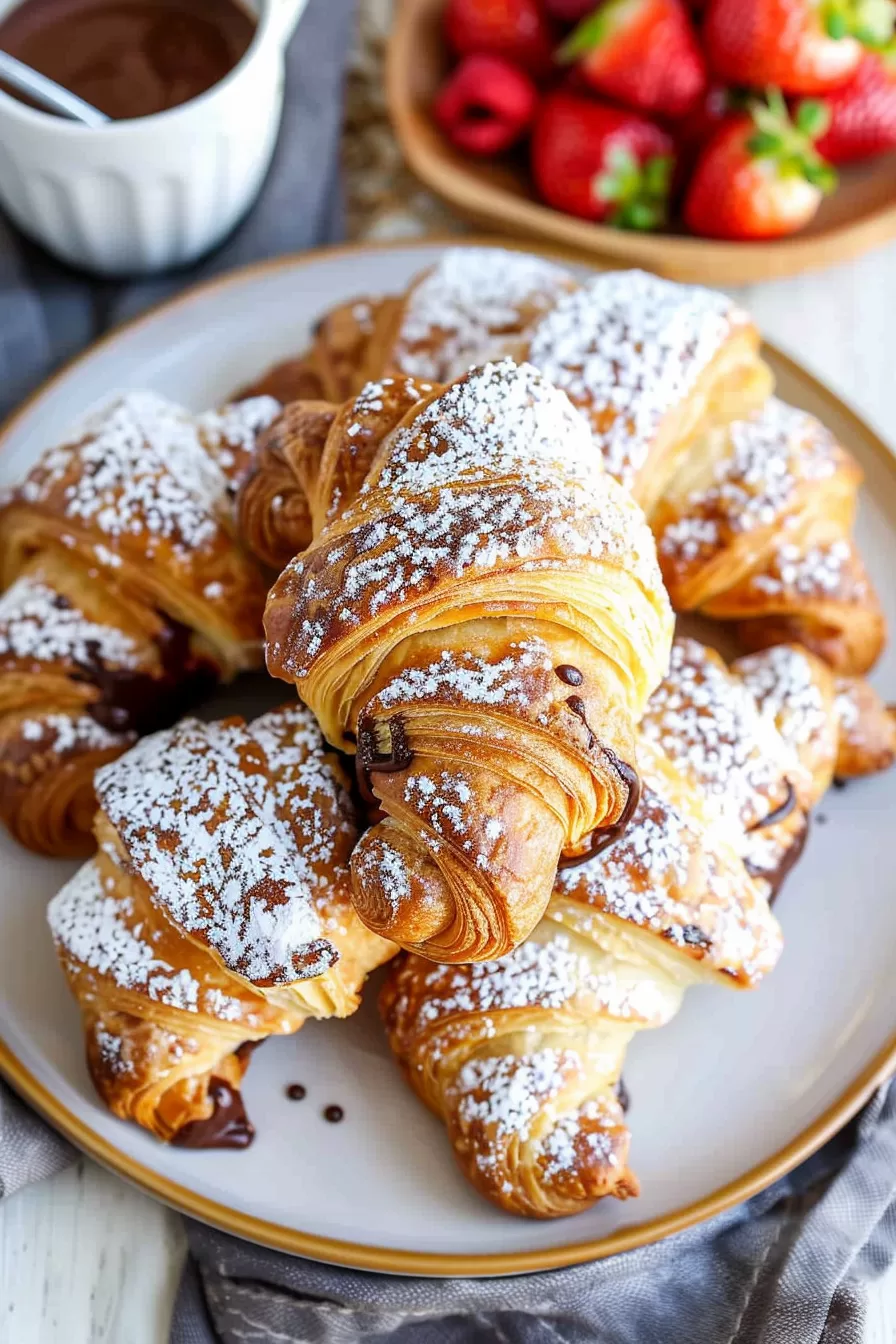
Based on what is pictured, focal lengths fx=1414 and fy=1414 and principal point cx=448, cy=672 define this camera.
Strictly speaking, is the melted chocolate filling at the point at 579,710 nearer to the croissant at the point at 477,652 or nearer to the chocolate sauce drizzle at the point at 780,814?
the croissant at the point at 477,652

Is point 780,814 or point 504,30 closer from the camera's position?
point 780,814

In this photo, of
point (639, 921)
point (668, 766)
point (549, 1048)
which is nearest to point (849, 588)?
point (668, 766)

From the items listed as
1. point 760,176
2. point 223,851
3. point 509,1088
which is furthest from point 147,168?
point 509,1088

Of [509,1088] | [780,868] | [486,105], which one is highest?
[486,105]

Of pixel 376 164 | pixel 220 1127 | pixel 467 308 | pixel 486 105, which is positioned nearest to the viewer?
pixel 220 1127

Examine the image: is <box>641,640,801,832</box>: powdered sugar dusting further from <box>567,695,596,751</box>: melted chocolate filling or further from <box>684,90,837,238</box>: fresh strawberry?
<box>684,90,837,238</box>: fresh strawberry

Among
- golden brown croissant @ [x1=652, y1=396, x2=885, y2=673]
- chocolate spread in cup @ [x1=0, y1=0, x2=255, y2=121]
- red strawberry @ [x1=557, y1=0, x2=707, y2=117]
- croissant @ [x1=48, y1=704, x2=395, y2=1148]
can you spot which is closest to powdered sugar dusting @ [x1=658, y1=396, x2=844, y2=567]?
golden brown croissant @ [x1=652, y1=396, x2=885, y2=673]

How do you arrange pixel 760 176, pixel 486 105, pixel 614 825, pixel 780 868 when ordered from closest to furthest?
1. pixel 614 825
2. pixel 780 868
3. pixel 760 176
4. pixel 486 105

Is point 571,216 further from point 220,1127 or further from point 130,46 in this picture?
point 220,1127
